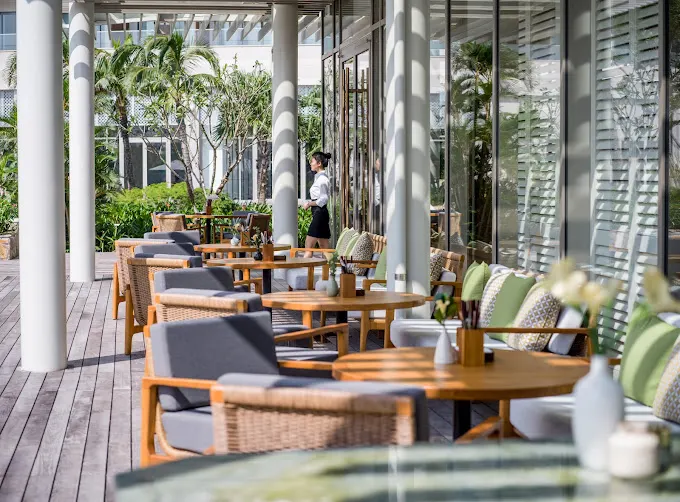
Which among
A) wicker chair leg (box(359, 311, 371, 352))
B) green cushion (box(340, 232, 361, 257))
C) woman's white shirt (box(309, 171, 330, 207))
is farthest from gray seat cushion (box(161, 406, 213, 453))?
woman's white shirt (box(309, 171, 330, 207))

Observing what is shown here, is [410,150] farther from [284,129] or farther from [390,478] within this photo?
[390,478]

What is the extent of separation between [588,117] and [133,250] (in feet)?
14.3

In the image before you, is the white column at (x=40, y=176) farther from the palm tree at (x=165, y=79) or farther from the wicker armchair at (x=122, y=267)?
the palm tree at (x=165, y=79)

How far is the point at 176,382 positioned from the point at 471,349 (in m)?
1.19

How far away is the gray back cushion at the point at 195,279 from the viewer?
6.08m

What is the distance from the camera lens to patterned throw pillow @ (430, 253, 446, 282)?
885 cm

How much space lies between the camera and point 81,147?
14008 mm

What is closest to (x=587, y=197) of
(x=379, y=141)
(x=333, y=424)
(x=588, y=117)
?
(x=588, y=117)

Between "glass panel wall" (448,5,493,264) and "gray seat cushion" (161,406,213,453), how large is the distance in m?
5.03

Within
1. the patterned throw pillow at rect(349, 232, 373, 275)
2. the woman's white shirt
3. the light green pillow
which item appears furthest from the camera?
the woman's white shirt

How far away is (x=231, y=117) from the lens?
898 inches

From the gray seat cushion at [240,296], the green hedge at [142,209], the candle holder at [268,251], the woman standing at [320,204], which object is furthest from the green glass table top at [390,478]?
the green hedge at [142,209]

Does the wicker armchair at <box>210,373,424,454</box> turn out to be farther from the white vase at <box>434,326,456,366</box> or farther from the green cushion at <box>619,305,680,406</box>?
the green cushion at <box>619,305,680,406</box>

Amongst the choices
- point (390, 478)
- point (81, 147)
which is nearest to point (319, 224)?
point (81, 147)
